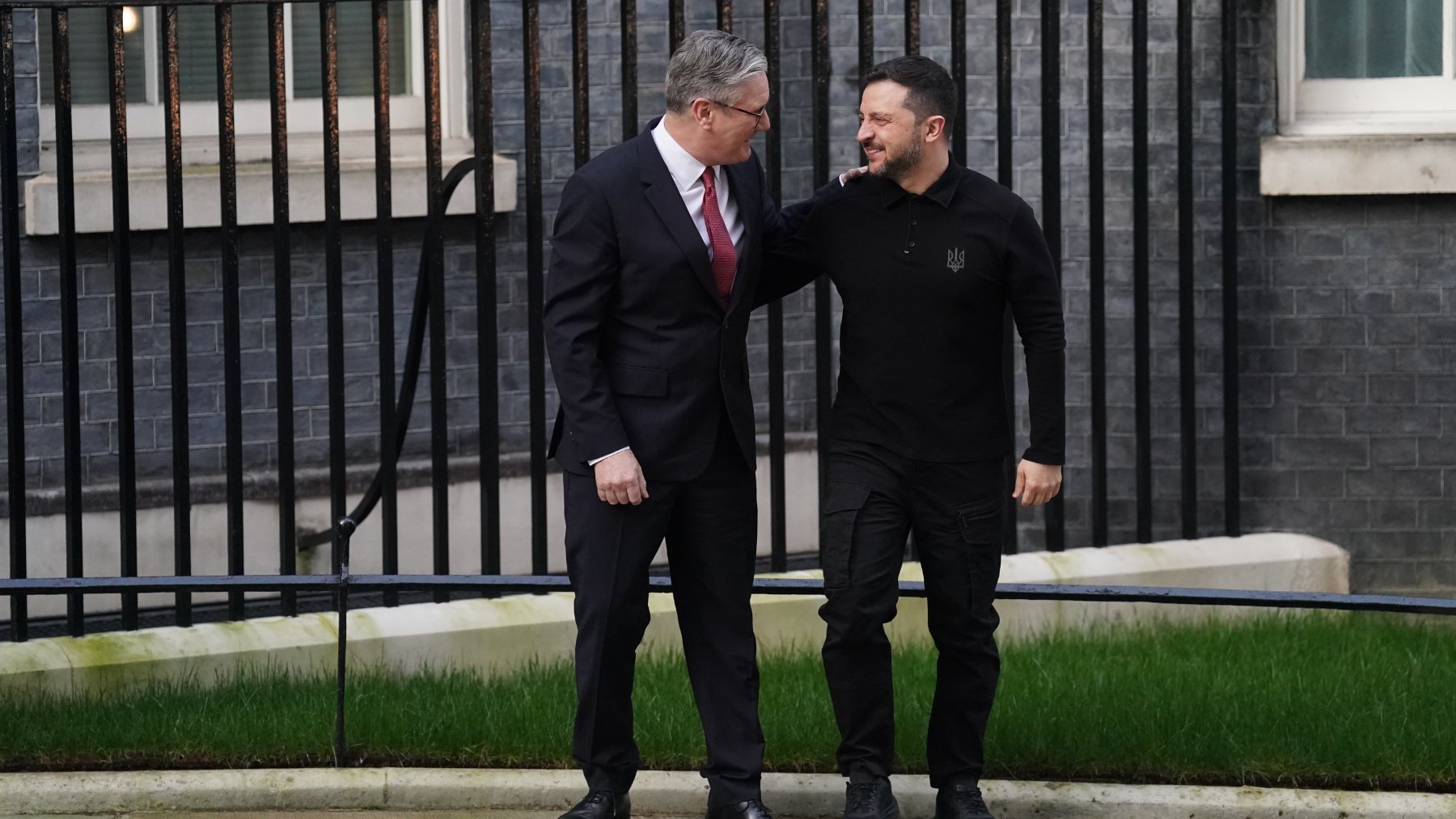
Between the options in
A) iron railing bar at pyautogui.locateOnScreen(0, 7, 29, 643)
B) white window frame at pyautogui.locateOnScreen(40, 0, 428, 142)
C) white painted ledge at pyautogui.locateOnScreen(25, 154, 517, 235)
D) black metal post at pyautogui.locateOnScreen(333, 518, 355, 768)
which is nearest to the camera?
black metal post at pyautogui.locateOnScreen(333, 518, 355, 768)

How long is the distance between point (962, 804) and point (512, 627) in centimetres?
211

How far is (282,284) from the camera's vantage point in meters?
6.26

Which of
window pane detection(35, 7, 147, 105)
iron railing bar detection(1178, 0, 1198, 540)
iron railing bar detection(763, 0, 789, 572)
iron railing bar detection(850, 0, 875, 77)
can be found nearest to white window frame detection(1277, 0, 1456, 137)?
iron railing bar detection(1178, 0, 1198, 540)

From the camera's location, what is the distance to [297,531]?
798 cm

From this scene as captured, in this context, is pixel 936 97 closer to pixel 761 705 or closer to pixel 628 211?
pixel 628 211

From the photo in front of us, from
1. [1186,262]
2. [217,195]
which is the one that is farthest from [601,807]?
[217,195]

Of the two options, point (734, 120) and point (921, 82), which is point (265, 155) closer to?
point (734, 120)

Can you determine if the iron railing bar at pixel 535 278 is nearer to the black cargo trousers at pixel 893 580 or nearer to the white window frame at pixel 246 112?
the black cargo trousers at pixel 893 580

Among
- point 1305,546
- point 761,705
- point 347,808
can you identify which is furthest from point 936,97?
point 1305,546

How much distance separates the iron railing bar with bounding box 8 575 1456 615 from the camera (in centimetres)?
537

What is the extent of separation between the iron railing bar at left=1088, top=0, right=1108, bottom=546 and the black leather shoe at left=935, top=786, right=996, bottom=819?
2.09m

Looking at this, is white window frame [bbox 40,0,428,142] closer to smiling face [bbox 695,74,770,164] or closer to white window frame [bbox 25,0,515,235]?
white window frame [bbox 25,0,515,235]

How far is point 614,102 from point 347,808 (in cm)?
396

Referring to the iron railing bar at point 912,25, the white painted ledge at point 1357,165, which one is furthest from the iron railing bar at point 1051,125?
the white painted ledge at point 1357,165
